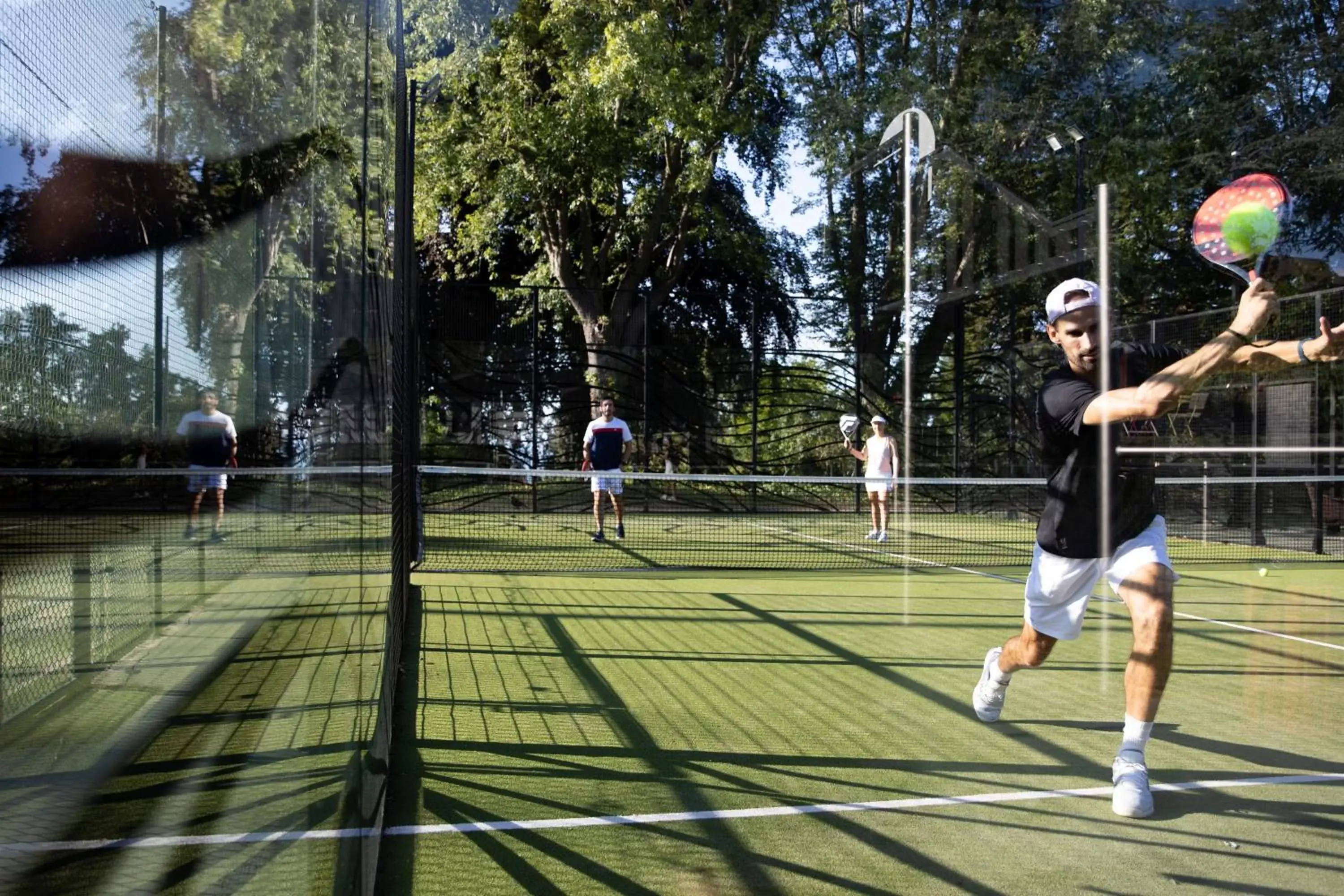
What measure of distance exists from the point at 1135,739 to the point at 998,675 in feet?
2.73

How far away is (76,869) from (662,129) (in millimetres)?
20734

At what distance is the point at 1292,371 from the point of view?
546 inches

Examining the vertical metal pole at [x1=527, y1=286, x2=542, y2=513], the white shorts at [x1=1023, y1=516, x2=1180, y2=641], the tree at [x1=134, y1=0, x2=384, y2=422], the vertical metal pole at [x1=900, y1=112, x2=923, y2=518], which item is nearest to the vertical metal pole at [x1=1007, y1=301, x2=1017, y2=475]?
the vertical metal pole at [x1=900, y1=112, x2=923, y2=518]

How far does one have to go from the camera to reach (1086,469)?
3992 millimetres

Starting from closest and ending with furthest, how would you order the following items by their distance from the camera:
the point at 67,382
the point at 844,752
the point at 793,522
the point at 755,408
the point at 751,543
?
1. the point at 67,382
2. the point at 844,752
3. the point at 751,543
4. the point at 793,522
5. the point at 755,408

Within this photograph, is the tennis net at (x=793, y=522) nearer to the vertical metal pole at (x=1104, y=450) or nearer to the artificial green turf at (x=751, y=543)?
the artificial green turf at (x=751, y=543)

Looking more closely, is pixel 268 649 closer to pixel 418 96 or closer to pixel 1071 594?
pixel 1071 594

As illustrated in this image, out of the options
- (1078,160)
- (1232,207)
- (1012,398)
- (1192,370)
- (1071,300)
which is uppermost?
(1078,160)

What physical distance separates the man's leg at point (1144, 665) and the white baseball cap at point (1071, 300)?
87 cm

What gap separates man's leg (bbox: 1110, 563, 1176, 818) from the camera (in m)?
3.60

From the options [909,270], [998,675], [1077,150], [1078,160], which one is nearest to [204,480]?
[998,675]

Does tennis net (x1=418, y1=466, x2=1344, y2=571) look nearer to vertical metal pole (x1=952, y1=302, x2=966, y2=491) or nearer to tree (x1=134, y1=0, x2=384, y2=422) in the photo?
vertical metal pole (x1=952, y1=302, x2=966, y2=491)

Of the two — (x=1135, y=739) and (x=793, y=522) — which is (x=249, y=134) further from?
(x=793, y=522)

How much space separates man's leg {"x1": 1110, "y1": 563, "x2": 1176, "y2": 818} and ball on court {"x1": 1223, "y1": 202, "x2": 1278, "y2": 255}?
1123 mm
